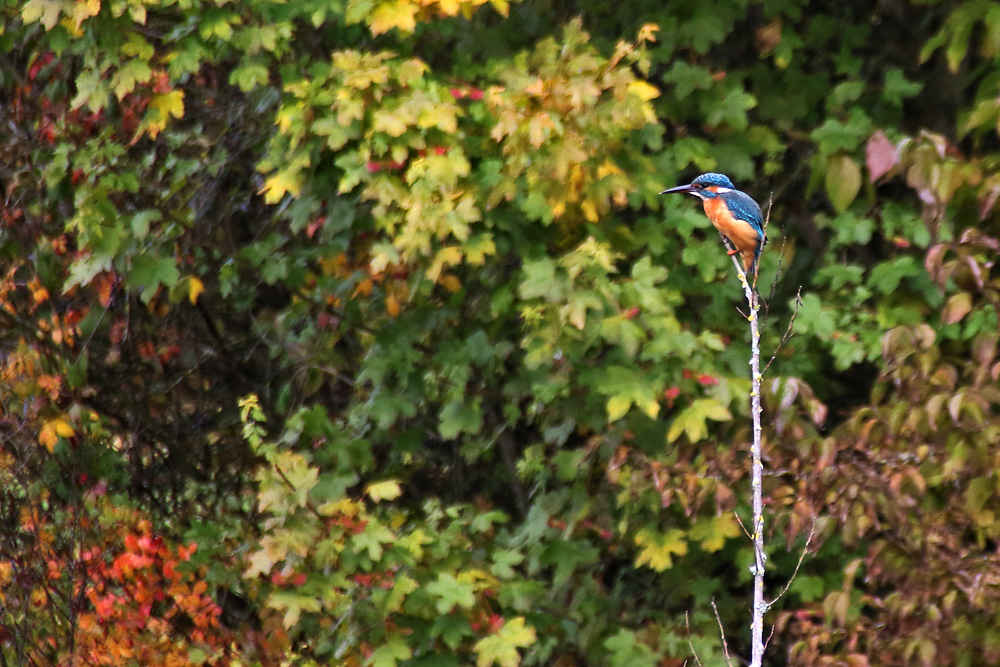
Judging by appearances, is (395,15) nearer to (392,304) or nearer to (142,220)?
(392,304)

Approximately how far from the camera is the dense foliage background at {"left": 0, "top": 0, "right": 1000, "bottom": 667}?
12.2 ft

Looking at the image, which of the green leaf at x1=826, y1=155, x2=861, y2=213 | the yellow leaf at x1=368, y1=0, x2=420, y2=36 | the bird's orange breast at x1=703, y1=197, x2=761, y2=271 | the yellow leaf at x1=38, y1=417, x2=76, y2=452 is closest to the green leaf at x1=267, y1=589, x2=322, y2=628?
the yellow leaf at x1=38, y1=417, x2=76, y2=452

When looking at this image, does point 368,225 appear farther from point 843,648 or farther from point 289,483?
point 843,648

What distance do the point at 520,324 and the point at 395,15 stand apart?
4.28ft

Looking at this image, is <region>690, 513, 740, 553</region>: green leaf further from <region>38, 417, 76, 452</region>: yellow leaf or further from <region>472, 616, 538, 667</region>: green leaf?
<region>38, 417, 76, 452</region>: yellow leaf

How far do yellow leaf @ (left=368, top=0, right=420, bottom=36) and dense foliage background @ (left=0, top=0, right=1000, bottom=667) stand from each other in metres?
0.02

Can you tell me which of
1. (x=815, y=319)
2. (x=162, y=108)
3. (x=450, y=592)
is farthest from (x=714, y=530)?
(x=162, y=108)

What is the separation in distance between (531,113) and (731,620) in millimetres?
2087

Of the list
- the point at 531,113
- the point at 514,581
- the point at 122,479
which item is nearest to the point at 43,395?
the point at 122,479

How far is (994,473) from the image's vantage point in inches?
141

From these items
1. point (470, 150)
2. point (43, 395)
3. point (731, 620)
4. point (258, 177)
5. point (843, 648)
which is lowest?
point (731, 620)

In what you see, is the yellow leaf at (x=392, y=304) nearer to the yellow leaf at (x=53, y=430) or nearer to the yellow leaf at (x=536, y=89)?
the yellow leaf at (x=536, y=89)

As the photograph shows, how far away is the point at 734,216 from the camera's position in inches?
112

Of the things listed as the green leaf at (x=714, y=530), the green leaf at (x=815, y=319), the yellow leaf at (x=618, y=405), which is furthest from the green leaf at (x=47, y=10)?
the green leaf at (x=714, y=530)
